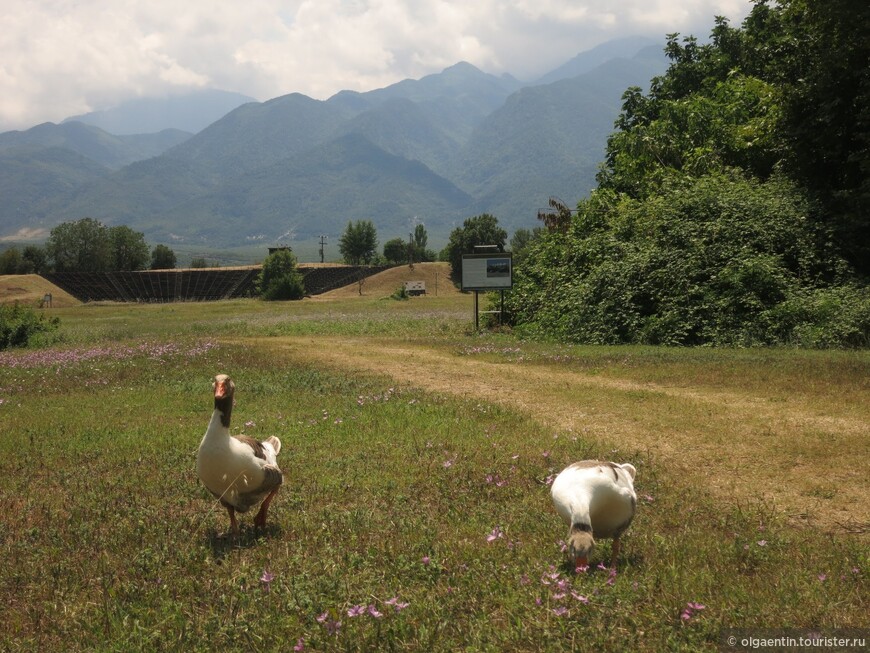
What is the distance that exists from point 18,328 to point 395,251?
106541mm

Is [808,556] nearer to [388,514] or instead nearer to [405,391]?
[388,514]

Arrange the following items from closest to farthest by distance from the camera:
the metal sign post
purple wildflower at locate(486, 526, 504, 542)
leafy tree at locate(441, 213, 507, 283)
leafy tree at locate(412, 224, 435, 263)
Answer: purple wildflower at locate(486, 526, 504, 542)
the metal sign post
leafy tree at locate(441, 213, 507, 283)
leafy tree at locate(412, 224, 435, 263)

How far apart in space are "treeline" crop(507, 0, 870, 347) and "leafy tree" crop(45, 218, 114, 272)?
11014 centimetres

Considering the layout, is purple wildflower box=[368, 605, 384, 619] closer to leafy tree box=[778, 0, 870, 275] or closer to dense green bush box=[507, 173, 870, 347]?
dense green bush box=[507, 173, 870, 347]

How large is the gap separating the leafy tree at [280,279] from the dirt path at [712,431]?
61.1m

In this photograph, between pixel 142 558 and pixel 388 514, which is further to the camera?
pixel 388 514

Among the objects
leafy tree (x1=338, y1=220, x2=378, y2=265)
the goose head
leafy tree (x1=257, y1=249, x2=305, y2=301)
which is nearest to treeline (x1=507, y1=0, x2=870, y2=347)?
the goose head

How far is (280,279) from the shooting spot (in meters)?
79.2

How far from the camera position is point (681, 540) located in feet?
22.6

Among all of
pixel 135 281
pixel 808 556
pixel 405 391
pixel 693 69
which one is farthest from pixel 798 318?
pixel 135 281

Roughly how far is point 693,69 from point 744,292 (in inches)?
1040

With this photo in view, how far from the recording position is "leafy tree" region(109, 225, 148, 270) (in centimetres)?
13238

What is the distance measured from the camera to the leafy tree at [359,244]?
460ft

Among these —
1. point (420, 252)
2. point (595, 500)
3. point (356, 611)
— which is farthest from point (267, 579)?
point (420, 252)
